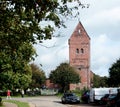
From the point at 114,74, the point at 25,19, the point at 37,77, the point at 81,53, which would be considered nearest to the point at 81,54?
the point at 81,53

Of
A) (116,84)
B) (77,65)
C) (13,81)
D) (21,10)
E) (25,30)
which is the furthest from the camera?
(77,65)

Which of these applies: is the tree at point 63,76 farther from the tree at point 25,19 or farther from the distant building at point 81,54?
the tree at point 25,19

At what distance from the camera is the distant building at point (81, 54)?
132 meters

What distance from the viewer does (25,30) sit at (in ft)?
72.2

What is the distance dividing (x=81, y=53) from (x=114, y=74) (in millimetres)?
41589

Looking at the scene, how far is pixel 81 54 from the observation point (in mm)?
133125

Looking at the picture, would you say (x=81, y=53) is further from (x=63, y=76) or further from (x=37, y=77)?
(x=63, y=76)

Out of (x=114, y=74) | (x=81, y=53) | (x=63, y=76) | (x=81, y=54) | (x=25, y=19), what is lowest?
(x=25, y=19)

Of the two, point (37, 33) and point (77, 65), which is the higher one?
point (77, 65)

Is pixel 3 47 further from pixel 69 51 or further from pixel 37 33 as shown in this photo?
pixel 69 51

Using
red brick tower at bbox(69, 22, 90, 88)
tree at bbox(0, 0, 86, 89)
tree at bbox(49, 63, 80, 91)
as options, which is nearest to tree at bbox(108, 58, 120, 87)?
tree at bbox(49, 63, 80, 91)

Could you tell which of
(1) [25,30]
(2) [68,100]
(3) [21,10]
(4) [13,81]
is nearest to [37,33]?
(1) [25,30]

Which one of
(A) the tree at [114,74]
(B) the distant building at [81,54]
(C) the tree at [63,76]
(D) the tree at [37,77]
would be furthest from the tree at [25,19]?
(B) the distant building at [81,54]

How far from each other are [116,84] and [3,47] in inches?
2839
